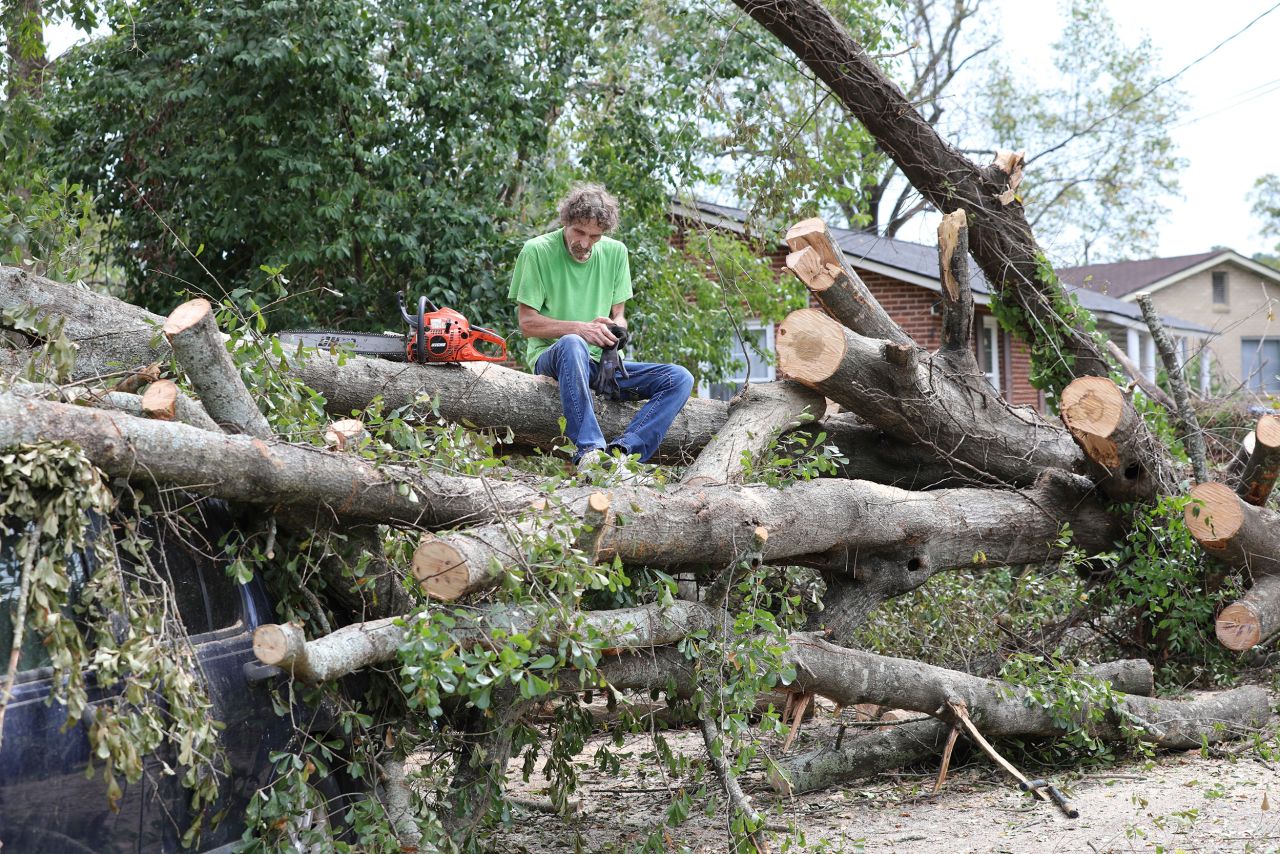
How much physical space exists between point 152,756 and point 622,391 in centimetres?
360

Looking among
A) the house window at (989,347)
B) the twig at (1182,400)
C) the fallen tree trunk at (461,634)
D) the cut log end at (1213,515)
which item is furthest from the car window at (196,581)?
the house window at (989,347)

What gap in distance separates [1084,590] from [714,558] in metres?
3.48

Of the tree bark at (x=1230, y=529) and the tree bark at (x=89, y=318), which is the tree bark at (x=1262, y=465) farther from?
the tree bark at (x=89, y=318)

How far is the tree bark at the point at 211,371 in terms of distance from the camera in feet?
12.7

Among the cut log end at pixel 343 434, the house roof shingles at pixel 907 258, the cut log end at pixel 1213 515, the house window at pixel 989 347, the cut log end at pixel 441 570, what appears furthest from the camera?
the house window at pixel 989 347

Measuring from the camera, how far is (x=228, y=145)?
970 cm

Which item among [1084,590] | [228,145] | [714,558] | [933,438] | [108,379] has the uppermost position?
[228,145]

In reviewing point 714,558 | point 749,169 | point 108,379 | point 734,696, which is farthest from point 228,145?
point 734,696

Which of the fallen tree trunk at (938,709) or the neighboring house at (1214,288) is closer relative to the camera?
the fallen tree trunk at (938,709)

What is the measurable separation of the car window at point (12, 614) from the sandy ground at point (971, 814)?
186 cm

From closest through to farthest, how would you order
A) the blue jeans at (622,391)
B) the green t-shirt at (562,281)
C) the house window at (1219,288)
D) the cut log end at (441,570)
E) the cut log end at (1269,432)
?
the cut log end at (441,570), the blue jeans at (622,391), the green t-shirt at (562,281), the cut log end at (1269,432), the house window at (1219,288)

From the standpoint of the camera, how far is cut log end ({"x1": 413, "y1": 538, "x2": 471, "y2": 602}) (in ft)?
11.9

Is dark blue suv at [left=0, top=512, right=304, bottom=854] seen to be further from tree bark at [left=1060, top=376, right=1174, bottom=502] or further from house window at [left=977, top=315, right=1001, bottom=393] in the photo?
house window at [left=977, top=315, right=1001, bottom=393]

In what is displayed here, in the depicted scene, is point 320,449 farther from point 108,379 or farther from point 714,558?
point 714,558
